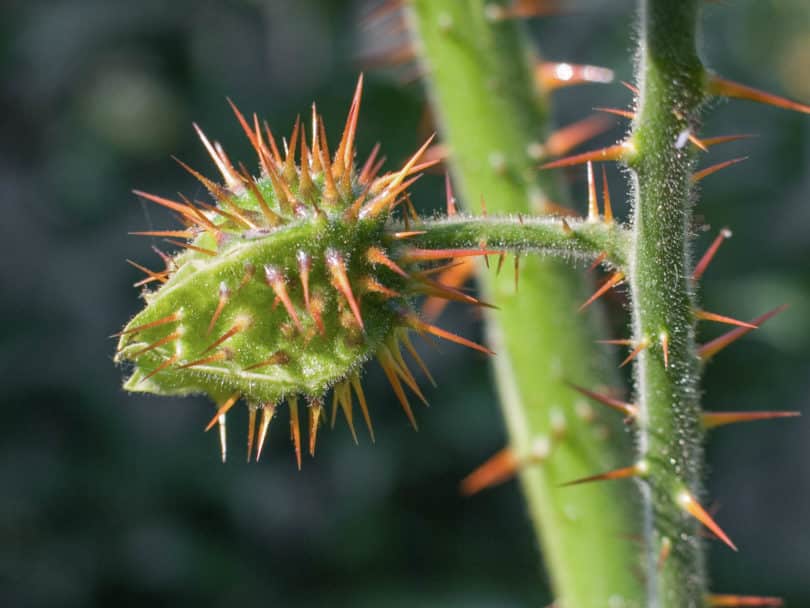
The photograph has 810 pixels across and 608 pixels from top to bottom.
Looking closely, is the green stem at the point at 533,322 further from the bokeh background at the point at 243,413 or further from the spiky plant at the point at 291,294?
the bokeh background at the point at 243,413

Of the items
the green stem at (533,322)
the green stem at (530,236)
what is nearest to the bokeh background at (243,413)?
the green stem at (533,322)

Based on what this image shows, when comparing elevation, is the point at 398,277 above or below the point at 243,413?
below

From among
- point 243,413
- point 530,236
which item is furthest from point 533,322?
point 243,413

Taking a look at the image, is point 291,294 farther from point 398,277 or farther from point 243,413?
point 243,413

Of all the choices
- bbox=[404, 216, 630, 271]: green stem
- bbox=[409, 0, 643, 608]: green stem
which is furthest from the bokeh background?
bbox=[404, 216, 630, 271]: green stem

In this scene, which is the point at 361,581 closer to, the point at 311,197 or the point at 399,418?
the point at 399,418

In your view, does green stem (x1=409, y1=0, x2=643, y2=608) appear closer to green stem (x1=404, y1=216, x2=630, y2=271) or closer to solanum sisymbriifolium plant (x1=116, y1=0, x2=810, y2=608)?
solanum sisymbriifolium plant (x1=116, y1=0, x2=810, y2=608)

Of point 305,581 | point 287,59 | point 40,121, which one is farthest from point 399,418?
point 40,121
